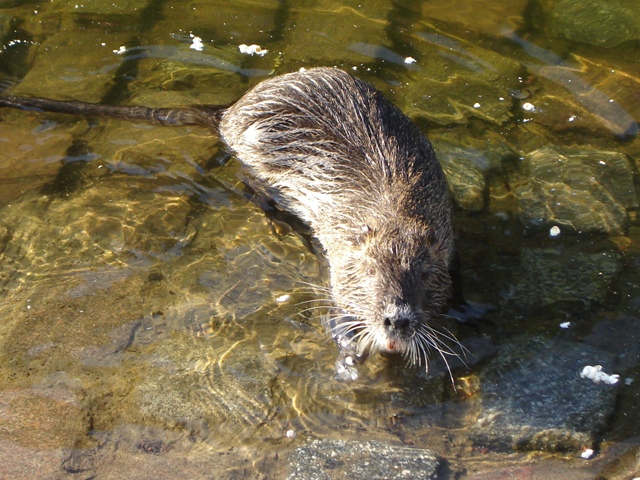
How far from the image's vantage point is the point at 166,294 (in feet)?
13.2

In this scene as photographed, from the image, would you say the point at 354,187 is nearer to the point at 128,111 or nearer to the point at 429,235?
the point at 429,235

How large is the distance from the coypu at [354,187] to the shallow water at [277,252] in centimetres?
18

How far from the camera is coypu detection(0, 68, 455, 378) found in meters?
3.62

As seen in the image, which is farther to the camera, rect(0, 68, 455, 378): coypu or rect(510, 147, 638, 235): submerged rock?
rect(510, 147, 638, 235): submerged rock

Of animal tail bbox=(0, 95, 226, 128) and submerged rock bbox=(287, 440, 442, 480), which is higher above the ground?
animal tail bbox=(0, 95, 226, 128)

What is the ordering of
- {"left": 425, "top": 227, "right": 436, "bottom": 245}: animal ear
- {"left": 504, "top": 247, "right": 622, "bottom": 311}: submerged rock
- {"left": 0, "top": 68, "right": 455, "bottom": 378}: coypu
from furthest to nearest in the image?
{"left": 504, "top": 247, "right": 622, "bottom": 311}: submerged rock, {"left": 425, "top": 227, "right": 436, "bottom": 245}: animal ear, {"left": 0, "top": 68, "right": 455, "bottom": 378}: coypu

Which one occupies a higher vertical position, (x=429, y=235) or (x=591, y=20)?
(x=591, y=20)

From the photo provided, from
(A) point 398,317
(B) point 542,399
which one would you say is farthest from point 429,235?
(B) point 542,399

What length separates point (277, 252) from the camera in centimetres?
434

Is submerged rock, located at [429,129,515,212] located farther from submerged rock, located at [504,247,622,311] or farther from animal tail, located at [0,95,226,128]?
animal tail, located at [0,95,226,128]

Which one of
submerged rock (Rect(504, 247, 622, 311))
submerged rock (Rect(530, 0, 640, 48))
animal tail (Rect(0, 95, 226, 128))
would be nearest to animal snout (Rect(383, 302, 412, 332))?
submerged rock (Rect(504, 247, 622, 311))

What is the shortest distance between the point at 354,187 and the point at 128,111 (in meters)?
1.67

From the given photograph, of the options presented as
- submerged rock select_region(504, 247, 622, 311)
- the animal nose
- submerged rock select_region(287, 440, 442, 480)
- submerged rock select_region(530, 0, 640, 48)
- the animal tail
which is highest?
submerged rock select_region(530, 0, 640, 48)

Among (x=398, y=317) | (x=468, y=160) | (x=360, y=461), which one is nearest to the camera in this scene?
(x=360, y=461)
